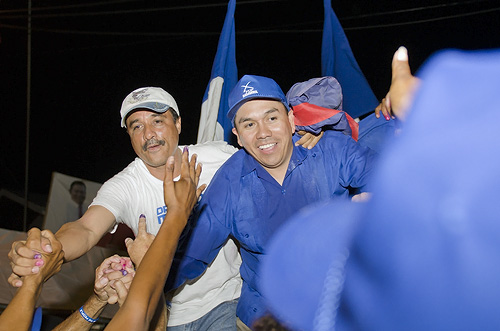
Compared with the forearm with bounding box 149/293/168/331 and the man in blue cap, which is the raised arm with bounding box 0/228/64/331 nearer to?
the forearm with bounding box 149/293/168/331

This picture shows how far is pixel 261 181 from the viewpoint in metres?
2.22

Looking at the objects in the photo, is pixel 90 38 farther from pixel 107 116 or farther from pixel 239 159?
pixel 239 159

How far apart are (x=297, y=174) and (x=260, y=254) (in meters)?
0.41

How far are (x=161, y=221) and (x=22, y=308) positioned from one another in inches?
41.9

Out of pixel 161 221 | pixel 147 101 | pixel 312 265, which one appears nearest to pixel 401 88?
pixel 312 265

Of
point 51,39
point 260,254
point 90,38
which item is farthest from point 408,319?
point 90,38

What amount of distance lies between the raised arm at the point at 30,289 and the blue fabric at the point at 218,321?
1.03 meters

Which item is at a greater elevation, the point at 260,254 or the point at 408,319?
→ the point at 408,319

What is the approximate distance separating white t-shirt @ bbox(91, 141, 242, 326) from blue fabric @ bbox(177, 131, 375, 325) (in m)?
0.26

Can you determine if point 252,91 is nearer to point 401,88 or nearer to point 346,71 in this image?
point 401,88

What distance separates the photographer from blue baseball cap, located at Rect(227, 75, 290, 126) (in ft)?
7.15

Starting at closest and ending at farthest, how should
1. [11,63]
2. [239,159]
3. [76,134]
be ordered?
1. [239,159]
2. [11,63]
3. [76,134]

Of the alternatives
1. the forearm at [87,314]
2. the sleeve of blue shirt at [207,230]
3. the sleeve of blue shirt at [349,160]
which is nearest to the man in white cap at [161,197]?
the sleeve of blue shirt at [207,230]

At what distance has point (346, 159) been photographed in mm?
2166
